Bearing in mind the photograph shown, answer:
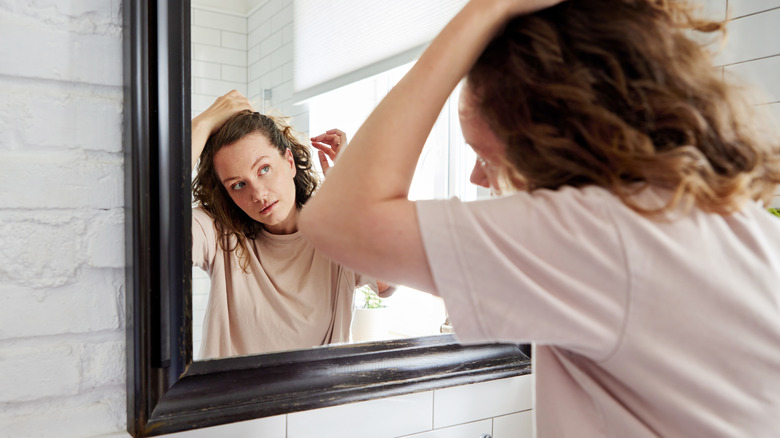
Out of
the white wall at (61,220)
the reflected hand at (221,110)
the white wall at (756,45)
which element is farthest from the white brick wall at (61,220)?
the white wall at (756,45)

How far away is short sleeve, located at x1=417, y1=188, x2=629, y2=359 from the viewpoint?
476 millimetres

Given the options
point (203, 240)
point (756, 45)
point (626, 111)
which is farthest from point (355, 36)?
point (756, 45)

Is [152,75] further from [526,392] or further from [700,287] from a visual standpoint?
[526,392]

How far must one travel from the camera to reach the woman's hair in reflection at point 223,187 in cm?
75

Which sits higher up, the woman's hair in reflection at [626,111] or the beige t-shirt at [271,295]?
the woman's hair in reflection at [626,111]

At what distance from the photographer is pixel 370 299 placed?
2.97 feet

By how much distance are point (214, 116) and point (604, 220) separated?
51cm

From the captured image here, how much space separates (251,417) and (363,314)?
0.22 meters

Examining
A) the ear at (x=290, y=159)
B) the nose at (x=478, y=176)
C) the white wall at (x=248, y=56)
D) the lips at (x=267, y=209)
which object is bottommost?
the lips at (x=267, y=209)

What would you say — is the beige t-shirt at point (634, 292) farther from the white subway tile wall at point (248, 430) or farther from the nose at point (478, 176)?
the white subway tile wall at point (248, 430)

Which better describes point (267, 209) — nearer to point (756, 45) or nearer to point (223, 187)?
point (223, 187)

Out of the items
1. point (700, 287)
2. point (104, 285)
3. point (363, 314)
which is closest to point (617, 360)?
point (700, 287)

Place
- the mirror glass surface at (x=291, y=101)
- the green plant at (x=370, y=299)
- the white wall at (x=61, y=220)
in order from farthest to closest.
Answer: the green plant at (x=370, y=299), the mirror glass surface at (x=291, y=101), the white wall at (x=61, y=220)

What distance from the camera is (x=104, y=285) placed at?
2.30 ft
